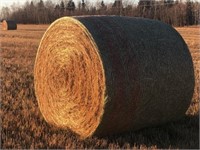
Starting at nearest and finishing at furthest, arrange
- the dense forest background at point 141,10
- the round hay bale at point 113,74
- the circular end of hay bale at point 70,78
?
the round hay bale at point 113,74, the circular end of hay bale at point 70,78, the dense forest background at point 141,10

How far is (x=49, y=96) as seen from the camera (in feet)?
20.6

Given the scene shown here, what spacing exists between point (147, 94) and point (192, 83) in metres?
1.00

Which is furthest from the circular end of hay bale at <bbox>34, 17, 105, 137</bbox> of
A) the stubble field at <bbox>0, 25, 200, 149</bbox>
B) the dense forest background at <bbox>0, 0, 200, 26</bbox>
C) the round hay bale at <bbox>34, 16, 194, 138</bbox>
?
the dense forest background at <bbox>0, 0, 200, 26</bbox>

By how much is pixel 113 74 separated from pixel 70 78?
3.17 feet

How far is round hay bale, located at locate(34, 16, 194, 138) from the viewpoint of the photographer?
5.06 metres

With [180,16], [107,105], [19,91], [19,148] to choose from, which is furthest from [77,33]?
[180,16]

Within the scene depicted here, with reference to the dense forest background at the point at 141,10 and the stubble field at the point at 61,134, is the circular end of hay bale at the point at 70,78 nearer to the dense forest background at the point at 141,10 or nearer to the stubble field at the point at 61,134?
the stubble field at the point at 61,134

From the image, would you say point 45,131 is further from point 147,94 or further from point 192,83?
point 192,83

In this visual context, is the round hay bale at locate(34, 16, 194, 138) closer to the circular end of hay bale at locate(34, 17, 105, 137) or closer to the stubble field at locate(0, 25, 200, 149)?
the circular end of hay bale at locate(34, 17, 105, 137)

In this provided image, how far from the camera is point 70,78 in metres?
5.72

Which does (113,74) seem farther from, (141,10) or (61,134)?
(141,10)

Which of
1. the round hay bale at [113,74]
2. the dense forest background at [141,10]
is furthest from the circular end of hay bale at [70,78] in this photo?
the dense forest background at [141,10]

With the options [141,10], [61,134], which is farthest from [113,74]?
[141,10]

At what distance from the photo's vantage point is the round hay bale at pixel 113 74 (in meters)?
5.06
